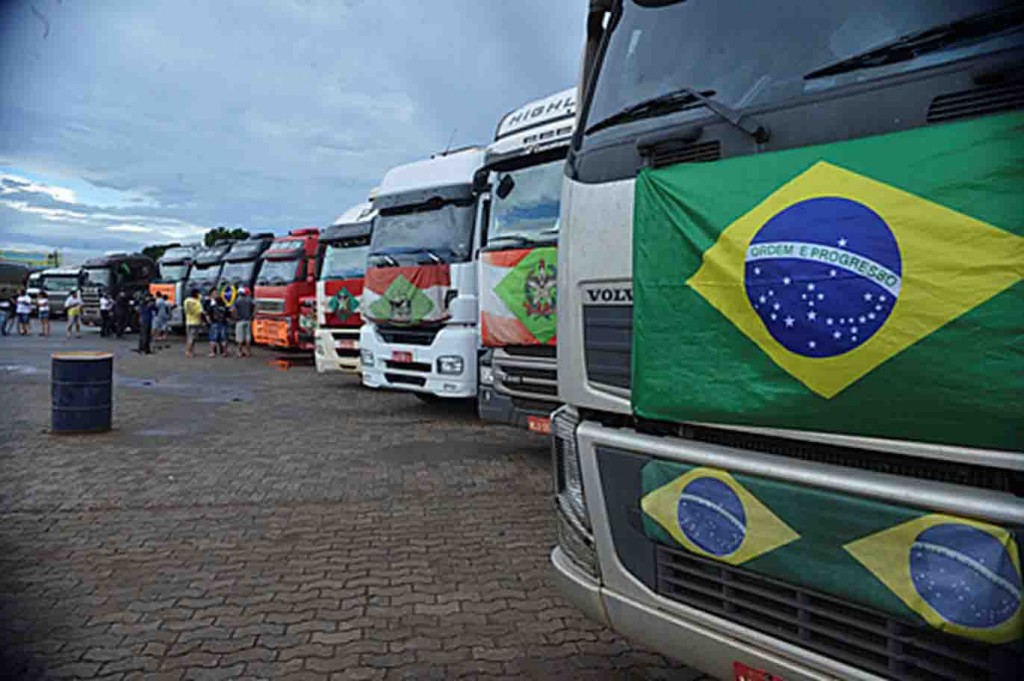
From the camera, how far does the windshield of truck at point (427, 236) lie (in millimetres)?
9734

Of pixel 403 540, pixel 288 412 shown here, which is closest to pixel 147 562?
pixel 403 540

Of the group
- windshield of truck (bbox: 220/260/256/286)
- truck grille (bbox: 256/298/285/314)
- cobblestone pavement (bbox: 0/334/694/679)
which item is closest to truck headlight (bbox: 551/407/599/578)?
cobblestone pavement (bbox: 0/334/694/679)

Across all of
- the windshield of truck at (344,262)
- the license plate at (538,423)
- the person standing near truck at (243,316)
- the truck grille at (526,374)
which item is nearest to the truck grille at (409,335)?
the truck grille at (526,374)

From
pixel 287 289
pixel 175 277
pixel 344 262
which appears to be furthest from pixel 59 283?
pixel 344 262

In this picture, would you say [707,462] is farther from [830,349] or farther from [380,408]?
[380,408]

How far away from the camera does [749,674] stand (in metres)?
2.48

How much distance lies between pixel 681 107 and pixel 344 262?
12.3m

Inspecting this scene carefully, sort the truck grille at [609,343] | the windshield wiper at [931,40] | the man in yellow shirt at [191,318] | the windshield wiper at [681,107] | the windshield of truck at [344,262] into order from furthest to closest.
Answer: the man in yellow shirt at [191,318] < the windshield of truck at [344,262] < the truck grille at [609,343] < the windshield wiper at [681,107] < the windshield wiper at [931,40]

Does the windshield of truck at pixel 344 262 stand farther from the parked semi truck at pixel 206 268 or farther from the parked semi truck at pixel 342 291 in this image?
the parked semi truck at pixel 206 268

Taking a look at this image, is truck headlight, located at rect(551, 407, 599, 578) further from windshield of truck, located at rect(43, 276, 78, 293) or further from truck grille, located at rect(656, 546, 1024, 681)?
windshield of truck, located at rect(43, 276, 78, 293)

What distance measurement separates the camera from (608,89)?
3.34 meters

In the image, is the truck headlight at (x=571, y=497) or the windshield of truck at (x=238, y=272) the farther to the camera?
the windshield of truck at (x=238, y=272)

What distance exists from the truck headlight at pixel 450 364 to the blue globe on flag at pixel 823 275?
7.21 meters

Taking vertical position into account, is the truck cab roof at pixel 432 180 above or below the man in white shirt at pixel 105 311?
above
